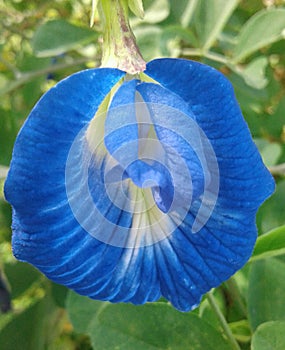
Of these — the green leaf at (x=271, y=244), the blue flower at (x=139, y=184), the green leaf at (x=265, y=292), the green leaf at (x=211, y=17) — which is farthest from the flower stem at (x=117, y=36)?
the green leaf at (x=211, y=17)

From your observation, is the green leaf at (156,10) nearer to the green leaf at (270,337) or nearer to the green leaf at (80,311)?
the green leaf at (80,311)

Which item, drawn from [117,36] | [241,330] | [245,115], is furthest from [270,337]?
[245,115]

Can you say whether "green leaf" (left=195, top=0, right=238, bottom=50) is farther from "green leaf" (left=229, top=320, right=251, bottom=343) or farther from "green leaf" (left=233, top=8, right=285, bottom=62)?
"green leaf" (left=229, top=320, right=251, bottom=343)

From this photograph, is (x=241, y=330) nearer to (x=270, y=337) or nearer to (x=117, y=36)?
(x=270, y=337)

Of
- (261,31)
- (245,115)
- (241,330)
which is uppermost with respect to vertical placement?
(261,31)

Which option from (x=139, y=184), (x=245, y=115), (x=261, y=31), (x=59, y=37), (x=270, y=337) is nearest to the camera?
(x=139, y=184)

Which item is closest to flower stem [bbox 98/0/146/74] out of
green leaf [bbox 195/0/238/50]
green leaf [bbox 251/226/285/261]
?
green leaf [bbox 251/226/285/261]
